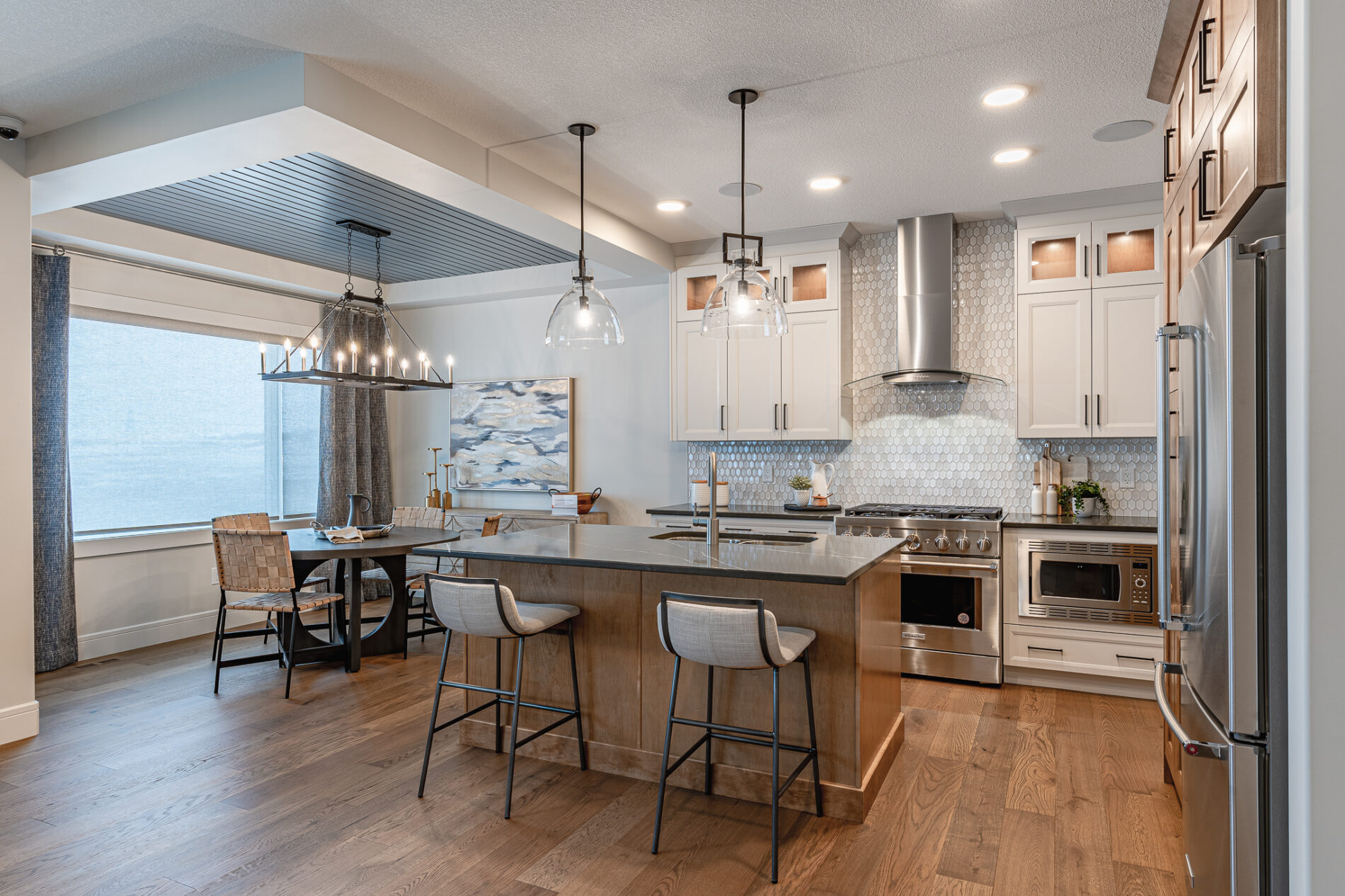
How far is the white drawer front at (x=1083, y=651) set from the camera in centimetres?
420

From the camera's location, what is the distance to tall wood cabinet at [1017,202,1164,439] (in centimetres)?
441

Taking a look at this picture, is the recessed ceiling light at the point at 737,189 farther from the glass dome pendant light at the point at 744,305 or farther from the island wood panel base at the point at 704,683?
the island wood panel base at the point at 704,683

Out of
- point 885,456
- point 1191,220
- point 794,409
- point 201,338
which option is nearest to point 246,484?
point 201,338

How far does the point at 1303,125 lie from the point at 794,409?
386cm

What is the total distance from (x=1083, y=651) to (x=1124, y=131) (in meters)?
2.62

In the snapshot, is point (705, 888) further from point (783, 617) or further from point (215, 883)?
point (215, 883)

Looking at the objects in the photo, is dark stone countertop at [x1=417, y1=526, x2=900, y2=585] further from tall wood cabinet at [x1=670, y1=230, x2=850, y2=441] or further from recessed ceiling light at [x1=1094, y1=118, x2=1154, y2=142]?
recessed ceiling light at [x1=1094, y1=118, x2=1154, y2=142]

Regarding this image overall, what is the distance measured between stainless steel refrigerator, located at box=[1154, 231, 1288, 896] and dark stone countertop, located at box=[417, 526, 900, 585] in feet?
3.48

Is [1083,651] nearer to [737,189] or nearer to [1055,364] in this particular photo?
[1055,364]

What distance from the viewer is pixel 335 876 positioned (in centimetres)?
245

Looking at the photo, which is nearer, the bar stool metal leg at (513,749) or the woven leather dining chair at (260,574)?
the bar stool metal leg at (513,749)

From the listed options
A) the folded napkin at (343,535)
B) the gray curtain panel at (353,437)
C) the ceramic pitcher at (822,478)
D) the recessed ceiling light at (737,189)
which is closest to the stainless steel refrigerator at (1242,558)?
the recessed ceiling light at (737,189)

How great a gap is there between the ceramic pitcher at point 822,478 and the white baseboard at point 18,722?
14.1 feet

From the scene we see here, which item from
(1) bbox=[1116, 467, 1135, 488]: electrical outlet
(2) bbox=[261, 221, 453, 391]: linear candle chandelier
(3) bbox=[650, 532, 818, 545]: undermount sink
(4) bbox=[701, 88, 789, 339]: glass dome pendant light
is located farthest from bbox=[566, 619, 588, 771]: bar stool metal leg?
(1) bbox=[1116, 467, 1135, 488]: electrical outlet
